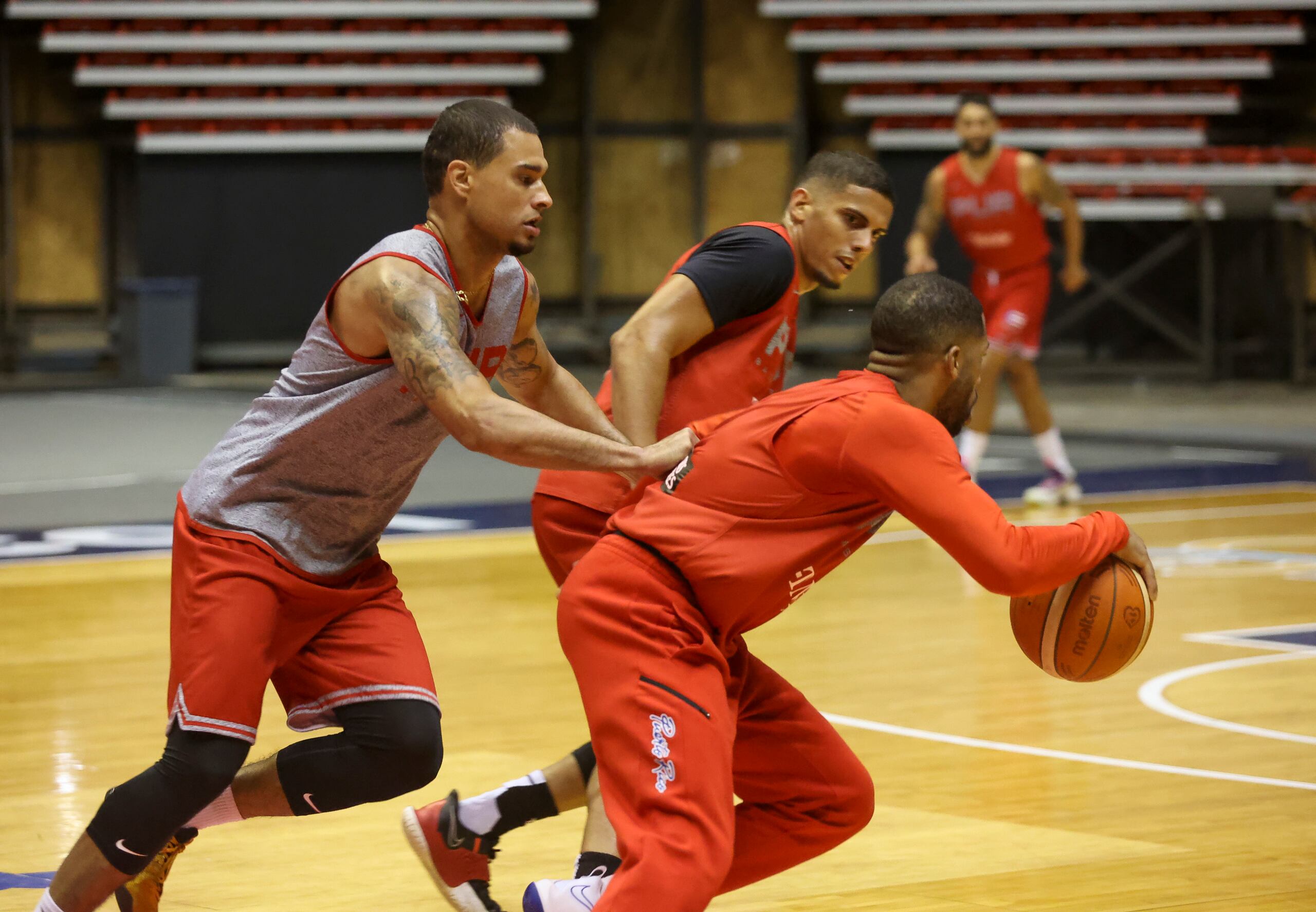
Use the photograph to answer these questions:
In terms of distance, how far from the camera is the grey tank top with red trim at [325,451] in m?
3.49

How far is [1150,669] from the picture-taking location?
21.0 ft

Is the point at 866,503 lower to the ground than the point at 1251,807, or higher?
higher

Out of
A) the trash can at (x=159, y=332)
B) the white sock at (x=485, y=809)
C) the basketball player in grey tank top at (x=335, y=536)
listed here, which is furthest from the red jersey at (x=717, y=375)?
the trash can at (x=159, y=332)

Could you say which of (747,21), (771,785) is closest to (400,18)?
(747,21)

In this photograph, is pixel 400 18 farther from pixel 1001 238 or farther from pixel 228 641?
pixel 228 641

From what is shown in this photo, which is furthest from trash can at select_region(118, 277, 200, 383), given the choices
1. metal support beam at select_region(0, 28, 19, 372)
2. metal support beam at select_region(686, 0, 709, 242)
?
metal support beam at select_region(686, 0, 709, 242)

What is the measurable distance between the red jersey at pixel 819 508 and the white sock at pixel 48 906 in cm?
126

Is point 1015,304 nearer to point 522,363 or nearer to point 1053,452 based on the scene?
point 1053,452

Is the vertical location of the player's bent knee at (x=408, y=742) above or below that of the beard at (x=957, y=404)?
below

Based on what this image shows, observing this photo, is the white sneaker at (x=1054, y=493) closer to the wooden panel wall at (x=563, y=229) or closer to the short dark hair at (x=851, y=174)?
the short dark hair at (x=851, y=174)

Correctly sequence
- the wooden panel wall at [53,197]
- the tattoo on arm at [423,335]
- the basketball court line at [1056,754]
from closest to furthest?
the tattoo on arm at [423,335] → the basketball court line at [1056,754] → the wooden panel wall at [53,197]

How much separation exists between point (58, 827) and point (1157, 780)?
9.12ft

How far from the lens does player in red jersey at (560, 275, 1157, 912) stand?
3078mm

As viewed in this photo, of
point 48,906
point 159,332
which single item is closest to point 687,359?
point 48,906
